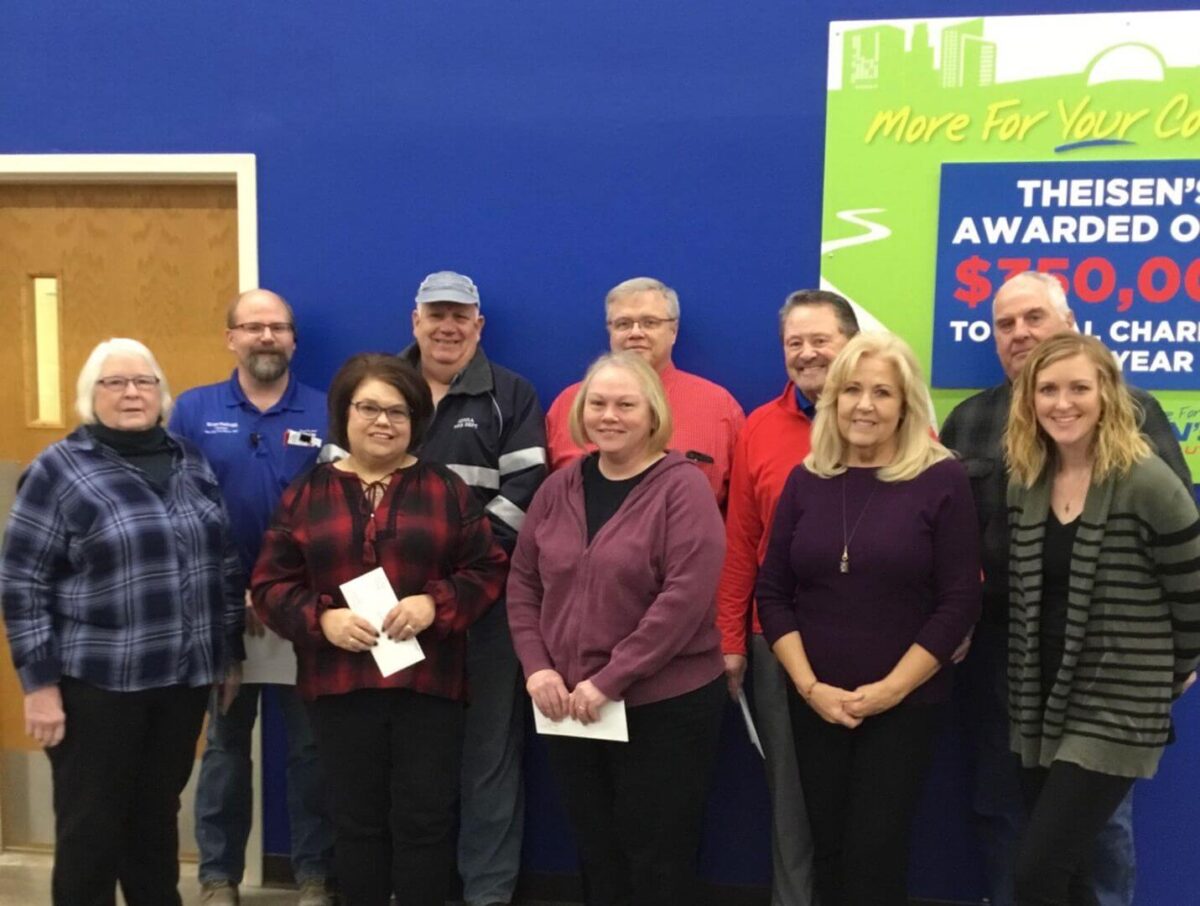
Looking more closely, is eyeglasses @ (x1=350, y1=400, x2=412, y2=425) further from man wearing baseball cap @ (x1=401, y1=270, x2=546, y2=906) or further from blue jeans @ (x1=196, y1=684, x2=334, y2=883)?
blue jeans @ (x1=196, y1=684, x2=334, y2=883)

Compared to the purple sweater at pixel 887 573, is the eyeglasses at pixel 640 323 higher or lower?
higher

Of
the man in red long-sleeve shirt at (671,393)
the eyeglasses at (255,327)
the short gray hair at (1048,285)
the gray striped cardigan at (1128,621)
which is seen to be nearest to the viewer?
the gray striped cardigan at (1128,621)

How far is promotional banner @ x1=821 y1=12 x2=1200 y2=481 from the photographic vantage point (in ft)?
7.90

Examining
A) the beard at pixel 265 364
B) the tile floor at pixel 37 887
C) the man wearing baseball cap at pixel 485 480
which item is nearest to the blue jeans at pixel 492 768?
the man wearing baseball cap at pixel 485 480

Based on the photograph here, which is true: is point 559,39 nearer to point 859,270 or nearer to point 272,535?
point 859,270

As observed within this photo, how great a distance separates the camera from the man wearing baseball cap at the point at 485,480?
8.04ft

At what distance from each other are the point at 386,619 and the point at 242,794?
106cm

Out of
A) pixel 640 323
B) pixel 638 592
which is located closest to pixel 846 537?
pixel 638 592

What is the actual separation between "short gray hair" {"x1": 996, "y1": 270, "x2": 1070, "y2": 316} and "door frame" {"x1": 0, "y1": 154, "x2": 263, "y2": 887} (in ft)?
6.90

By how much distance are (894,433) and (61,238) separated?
8.52ft

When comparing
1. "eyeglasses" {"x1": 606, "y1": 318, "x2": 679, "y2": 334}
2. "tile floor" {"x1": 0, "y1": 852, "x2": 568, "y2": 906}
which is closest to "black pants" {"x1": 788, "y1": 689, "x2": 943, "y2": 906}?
"eyeglasses" {"x1": 606, "y1": 318, "x2": 679, "y2": 334}

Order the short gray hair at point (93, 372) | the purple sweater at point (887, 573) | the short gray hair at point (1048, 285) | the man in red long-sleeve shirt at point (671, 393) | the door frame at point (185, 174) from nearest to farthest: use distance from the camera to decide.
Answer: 1. the purple sweater at point (887, 573)
2. the short gray hair at point (93, 372)
3. the short gray hair at point (1048, 285)
4. the man in red long-sleeve shirt at point (671, 393)
5. the door frame at point (185, 174)

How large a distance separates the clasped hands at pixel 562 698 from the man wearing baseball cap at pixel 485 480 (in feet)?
1.48

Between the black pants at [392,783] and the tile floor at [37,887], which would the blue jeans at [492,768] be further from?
the tile floor at [37,887]
